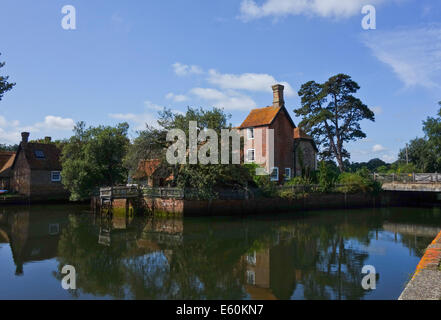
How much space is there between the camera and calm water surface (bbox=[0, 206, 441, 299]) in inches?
432

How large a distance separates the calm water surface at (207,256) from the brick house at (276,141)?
9083mm

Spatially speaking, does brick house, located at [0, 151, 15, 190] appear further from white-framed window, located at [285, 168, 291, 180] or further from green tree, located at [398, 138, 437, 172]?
green tree, located at [398, 138, 437, 172]

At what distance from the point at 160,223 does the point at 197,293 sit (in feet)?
48.2

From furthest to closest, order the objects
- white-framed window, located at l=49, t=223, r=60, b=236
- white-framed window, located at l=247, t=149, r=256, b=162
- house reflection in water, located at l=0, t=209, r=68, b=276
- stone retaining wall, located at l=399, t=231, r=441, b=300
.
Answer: white-framed window, located at l=247, t=149, r=256, b=162
white-framed window, located at l=49, t=223, r=60, b=236
house reflection in water, located at l=0, t=209, r=68, b=276
stone retaining wall, located at l=399, t=231, r=441, b=300

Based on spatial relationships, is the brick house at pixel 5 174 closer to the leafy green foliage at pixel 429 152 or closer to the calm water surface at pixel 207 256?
the calm water surface at pixel 207 256

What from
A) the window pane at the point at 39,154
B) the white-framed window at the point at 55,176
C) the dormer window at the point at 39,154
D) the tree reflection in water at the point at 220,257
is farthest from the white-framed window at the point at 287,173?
the window pane at the point at 39,154

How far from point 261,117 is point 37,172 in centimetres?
2603

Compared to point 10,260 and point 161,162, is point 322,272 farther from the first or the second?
point 161,162

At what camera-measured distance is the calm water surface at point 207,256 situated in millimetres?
10969

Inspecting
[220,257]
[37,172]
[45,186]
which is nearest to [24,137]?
[37,172]

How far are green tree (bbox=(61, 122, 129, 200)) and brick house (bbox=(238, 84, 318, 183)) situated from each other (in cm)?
1288

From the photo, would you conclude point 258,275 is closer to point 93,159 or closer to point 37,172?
point 93,159

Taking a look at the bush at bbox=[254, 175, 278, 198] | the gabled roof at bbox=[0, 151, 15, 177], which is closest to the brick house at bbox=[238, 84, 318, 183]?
the bush at bbox=[254, 175, 278, 198]

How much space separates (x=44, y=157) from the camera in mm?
40344
